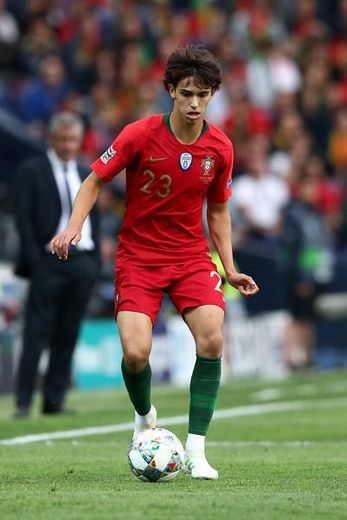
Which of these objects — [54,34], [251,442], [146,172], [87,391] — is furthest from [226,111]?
[146,172]

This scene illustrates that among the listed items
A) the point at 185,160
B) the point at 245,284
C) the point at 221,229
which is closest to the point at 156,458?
the point at 245,284

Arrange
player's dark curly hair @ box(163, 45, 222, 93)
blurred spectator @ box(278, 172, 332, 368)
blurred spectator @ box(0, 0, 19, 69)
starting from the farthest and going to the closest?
blurred spectator @ box(0, 0, 19, 69), blurred spectator @ box(278, 172, 332, 368), player's dark curly hair @ box(163, 45, 222, 93)

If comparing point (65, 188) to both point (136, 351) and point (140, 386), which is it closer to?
point (140, 386)

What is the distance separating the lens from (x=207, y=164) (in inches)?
292

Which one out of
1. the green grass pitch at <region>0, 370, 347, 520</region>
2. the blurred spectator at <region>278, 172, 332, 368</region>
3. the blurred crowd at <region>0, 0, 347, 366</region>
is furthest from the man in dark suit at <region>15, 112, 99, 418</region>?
the blurred spectator at <region>278, 172, 332, 368</region>

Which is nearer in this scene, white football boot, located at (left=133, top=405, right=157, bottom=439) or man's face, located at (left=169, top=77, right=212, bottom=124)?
man's face, located at (left=169, top=77, right=212, bottom=124)

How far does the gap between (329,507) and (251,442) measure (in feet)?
12.9

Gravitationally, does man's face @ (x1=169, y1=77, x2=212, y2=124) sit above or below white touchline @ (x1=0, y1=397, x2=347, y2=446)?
above

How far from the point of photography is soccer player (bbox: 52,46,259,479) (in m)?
7.20

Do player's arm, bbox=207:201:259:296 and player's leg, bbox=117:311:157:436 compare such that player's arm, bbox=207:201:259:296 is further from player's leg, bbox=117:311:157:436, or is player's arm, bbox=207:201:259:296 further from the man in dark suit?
the man in dark suit

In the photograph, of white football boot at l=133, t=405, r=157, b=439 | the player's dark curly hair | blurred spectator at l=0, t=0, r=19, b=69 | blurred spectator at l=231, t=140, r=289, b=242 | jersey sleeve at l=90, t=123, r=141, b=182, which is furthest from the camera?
blurred spectator at l=0, t=0, r=19, b=69

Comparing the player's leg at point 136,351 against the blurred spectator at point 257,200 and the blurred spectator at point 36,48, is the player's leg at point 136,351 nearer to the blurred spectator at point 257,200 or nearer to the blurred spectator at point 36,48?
the blurred spectator at point 257,200

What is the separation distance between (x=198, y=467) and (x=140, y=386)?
2.02ft

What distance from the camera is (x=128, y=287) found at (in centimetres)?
738
